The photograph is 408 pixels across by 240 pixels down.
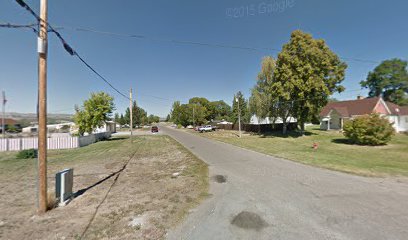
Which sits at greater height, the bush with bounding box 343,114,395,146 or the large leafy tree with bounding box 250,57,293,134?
the large leafy tree with bounding box 250,57,293,134

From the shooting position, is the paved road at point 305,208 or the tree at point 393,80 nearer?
the paved road at point 305,208

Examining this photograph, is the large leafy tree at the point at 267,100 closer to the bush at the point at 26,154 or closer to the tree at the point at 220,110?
the bush at the point at 26,154

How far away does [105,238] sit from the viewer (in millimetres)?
3475

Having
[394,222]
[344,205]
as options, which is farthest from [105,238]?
[394,222]

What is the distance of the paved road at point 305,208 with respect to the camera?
3.52 metres

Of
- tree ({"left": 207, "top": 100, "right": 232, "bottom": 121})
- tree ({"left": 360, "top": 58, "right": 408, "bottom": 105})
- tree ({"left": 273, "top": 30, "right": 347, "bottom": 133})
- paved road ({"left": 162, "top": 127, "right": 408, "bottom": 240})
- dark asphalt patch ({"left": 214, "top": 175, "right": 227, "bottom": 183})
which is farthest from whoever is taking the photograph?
tree ({"left": 207, "top": 100, "right": 232, "bottom": 121})

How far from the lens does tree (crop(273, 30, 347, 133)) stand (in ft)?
72.7

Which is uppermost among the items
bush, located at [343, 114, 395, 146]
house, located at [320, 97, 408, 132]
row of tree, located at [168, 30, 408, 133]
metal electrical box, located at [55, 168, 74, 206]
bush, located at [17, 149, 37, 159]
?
row of tree, located at [168, 30, 408, 133]

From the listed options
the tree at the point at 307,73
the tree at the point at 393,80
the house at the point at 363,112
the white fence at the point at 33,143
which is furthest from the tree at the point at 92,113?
the tree at the point at 393,80

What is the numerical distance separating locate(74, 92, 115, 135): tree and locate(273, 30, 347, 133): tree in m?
22.6

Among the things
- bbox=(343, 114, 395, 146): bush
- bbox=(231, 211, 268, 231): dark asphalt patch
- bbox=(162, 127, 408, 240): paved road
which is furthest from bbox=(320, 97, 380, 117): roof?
bbox=(231, 211, 268, 231): dark asphalt patch

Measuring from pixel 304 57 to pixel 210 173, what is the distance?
21798 mm

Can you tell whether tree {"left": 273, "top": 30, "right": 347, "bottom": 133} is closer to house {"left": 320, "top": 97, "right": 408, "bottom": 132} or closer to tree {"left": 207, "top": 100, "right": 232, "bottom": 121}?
house {"left": 320, "top": 97, "right": 408, "bottom": 132}

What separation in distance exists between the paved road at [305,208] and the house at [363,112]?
88.8 feet
